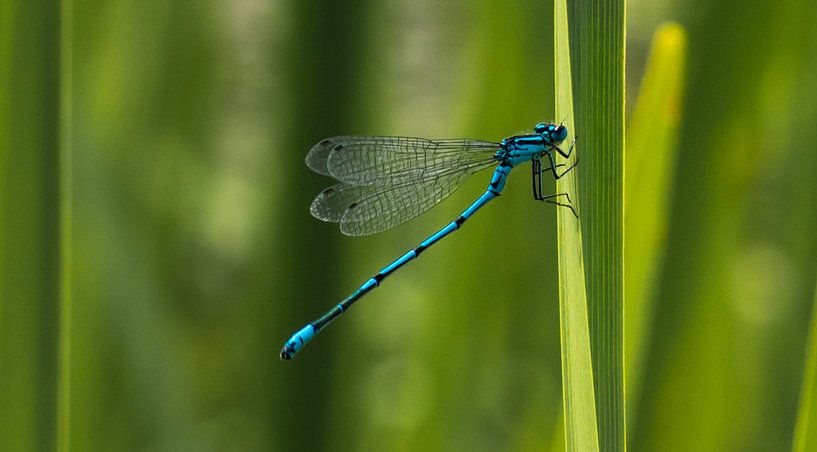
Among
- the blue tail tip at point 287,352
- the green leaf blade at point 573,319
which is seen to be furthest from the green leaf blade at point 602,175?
the blue tail tip at point 287,352

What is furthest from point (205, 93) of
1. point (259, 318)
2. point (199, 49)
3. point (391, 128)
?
point (259, 318)

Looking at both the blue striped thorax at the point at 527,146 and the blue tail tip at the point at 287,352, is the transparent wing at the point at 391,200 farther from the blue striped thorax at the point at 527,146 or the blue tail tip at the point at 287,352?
the blue tail tip at the point at 287,352

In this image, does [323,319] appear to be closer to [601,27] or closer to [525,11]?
[525,11]

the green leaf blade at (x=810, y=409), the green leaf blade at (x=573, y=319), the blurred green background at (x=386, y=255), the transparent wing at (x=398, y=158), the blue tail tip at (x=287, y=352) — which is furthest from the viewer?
the transparent wing at (x=398, y=158)

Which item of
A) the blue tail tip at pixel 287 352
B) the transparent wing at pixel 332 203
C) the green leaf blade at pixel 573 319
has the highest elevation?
the transparent wing at pixel 332 203

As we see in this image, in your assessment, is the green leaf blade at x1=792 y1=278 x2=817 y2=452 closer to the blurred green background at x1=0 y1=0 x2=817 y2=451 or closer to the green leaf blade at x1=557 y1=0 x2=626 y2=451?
the green leaf blade at x1=557 y1=0 x2=626 y2=451

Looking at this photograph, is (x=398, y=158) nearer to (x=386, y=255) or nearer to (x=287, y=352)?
(x=386, y=255)

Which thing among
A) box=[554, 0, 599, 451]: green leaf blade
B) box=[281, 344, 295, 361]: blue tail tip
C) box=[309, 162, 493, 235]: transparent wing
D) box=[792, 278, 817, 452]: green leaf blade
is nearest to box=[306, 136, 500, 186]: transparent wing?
box=[309, 162, 493, 235]: transparent wing
